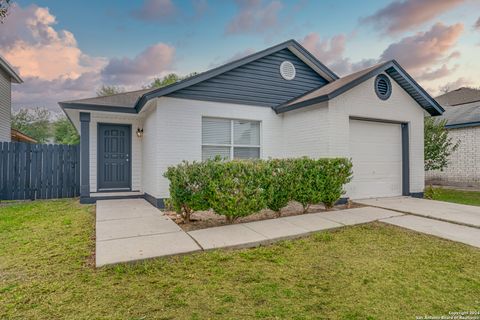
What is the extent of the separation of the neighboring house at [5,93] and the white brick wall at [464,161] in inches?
854

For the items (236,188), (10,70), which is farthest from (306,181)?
(10,70)

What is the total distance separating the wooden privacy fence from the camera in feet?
27.8

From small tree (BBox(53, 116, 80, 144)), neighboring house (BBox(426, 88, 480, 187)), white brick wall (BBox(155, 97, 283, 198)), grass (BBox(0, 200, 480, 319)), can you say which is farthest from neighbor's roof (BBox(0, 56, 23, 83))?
neighboring house (BBox(426, 88, 480, 187))

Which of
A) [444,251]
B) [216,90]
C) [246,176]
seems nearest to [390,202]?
[444,251]

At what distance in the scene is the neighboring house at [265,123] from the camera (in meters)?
7.22

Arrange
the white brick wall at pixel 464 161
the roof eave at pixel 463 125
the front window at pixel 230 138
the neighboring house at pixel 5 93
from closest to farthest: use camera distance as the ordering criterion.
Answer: the front window at pixel 230 138
the roof eave at pixel 463 125
the white brick wall at pixel 464 161
the neighboring house at pixel 5 93

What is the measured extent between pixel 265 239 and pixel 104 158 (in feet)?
22.6

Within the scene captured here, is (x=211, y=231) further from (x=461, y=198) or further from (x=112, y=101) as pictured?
(x=461, y=198)

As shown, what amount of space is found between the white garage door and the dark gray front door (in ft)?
23.3

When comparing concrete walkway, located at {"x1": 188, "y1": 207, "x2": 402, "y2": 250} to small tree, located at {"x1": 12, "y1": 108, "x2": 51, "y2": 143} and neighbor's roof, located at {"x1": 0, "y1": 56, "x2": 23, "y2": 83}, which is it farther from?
small tree, located at {"x1": 12, "y1": 108, "x2": 51, "y2": 143}

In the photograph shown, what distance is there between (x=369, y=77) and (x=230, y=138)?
167 inches

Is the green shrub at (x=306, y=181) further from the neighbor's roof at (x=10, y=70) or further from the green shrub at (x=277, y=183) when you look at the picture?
the neighbor's roof at (x=10, y=70)

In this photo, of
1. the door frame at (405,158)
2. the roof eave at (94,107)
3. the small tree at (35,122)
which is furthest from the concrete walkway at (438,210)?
the small tree at (35,122)

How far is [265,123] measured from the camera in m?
8.42
